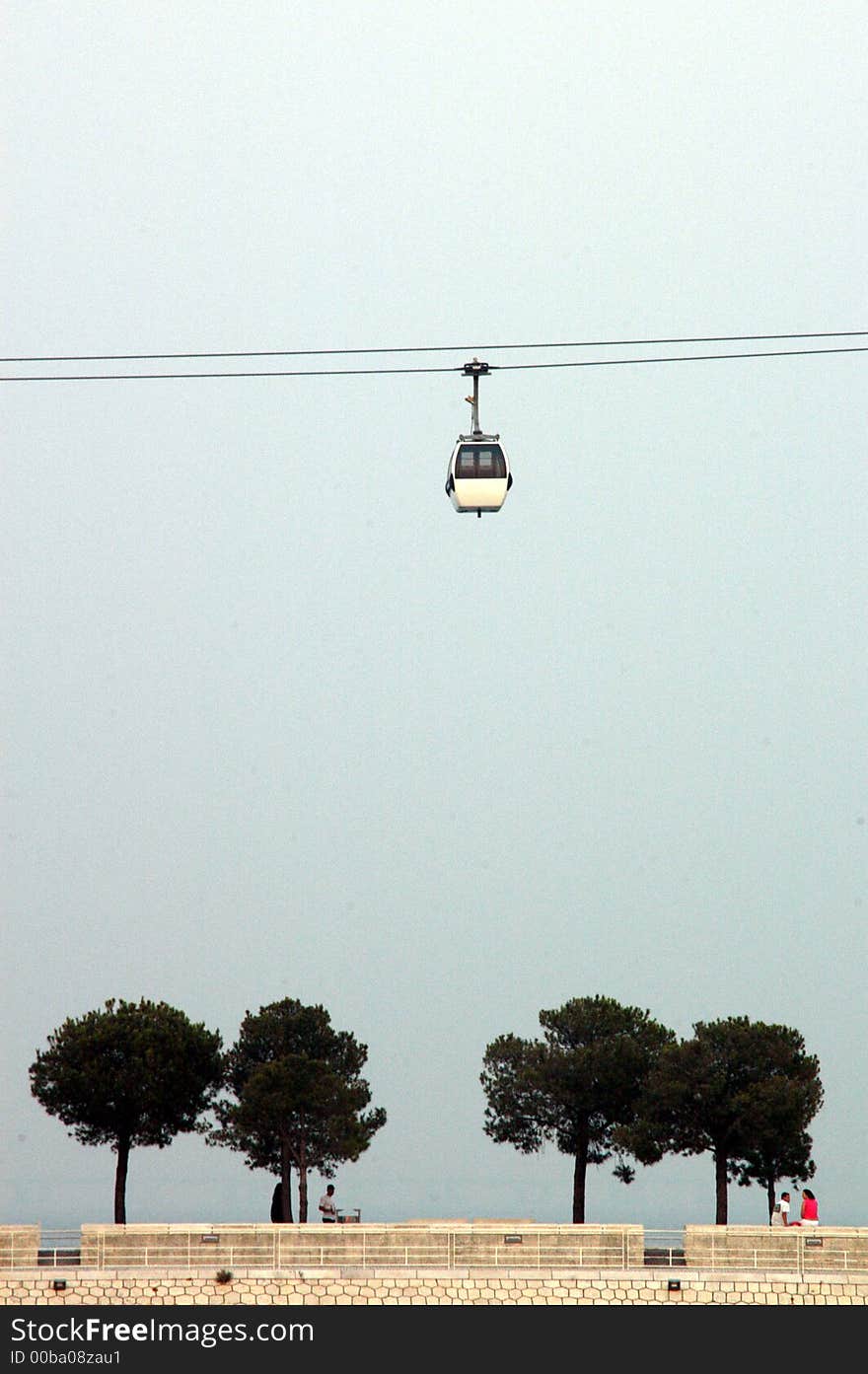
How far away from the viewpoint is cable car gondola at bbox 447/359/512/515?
21328 mm

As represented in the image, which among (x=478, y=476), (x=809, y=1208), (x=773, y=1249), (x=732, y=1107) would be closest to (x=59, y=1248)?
(x=773, y=1249)

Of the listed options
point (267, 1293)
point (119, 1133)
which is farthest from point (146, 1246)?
point (119, 1133)

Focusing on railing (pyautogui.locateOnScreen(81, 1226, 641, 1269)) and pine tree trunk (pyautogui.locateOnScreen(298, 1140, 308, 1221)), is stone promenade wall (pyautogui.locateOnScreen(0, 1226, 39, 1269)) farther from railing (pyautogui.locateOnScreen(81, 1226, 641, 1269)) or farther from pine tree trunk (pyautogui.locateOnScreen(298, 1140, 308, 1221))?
pine tree trunk (pyautogui.locateOnScreen(298, 1140, 308, 1221))

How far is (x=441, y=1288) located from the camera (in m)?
30.2

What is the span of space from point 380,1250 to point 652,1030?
2073 centimetres

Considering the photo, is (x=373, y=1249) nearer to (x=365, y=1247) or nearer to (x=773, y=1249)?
(x=365, y=1247)

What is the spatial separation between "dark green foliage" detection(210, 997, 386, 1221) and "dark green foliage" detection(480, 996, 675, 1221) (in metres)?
3.72

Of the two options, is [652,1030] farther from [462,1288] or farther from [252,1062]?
[462,1288]

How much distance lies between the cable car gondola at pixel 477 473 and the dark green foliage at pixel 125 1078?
27799 millimetres

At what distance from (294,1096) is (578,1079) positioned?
25.4 ft

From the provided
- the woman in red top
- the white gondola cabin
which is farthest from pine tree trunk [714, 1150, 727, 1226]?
the white gondola cabin

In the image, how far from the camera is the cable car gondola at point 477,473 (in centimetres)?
2133

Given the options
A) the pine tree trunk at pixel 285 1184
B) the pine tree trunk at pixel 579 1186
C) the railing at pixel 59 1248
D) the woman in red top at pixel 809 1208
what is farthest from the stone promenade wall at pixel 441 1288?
the pine tree trunk at pixel 579 1186
